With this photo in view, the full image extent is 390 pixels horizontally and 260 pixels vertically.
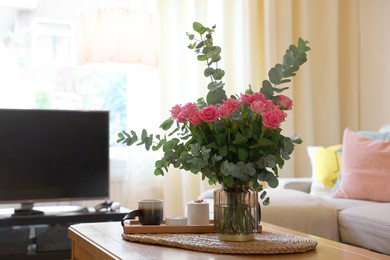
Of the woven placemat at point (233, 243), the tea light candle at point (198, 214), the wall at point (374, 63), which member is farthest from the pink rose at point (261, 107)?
the wall at point (374, 63)

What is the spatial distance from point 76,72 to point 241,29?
1.25 metres

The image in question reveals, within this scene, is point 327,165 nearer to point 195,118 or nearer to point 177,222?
point 177,222

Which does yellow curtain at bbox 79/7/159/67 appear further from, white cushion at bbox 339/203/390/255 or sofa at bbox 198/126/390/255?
white cushion at bbox 339/203/390/255

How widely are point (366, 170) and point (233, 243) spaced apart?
1.86m

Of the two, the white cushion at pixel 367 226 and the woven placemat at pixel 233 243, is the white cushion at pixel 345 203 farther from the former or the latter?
the woven placemat at pixel 233 243

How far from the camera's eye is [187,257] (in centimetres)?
177

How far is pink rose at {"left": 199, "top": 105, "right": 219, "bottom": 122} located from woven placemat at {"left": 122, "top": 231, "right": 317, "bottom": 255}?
1.24 feet

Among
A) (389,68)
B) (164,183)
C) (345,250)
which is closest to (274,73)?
(345,250)

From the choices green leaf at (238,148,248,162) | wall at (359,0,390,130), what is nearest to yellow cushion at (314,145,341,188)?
wall at (359,0,390,130)

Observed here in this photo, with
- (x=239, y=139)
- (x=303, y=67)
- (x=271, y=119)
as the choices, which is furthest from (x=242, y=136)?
(x=303, y=67)

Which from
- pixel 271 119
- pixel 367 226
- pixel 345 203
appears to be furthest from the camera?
pixel 345 203

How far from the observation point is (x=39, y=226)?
335cm

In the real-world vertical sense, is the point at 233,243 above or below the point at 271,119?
below

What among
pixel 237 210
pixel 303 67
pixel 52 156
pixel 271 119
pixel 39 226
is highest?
pixel 303 67
